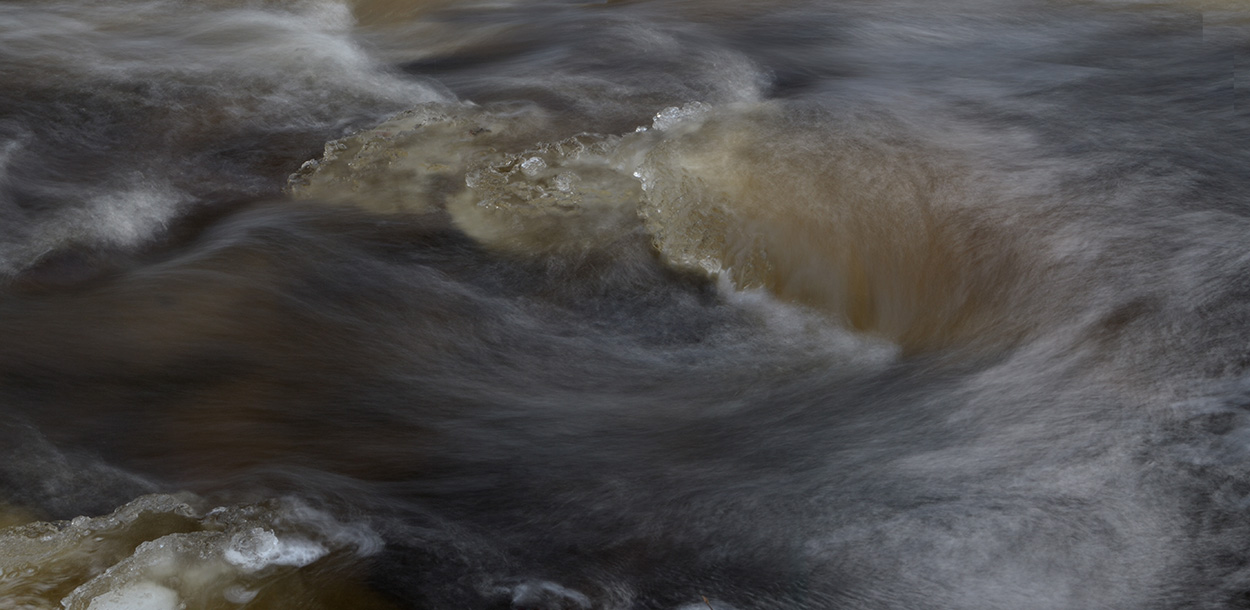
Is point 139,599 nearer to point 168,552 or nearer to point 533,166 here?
point 168,552

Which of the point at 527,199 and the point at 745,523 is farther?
the point at 527,199

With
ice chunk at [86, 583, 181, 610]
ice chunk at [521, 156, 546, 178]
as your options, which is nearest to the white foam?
ice chunk at [86, 583, 181, 610]

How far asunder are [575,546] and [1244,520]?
1.55 meters

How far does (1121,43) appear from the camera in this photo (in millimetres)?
5480

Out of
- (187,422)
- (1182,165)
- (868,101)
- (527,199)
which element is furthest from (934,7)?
(187,422)

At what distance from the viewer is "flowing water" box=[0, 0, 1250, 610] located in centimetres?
255

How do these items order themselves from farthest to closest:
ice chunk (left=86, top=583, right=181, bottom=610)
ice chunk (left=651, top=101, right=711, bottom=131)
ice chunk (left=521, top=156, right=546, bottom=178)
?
ice chunk (left=651, top=101, right=711, bottom=131), ice chunk (left=521, top=156, right=546, bottom=178), ice chunk (left=86, top=583, right=181, bottom=610)

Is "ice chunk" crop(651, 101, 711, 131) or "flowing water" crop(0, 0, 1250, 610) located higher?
"ice chunk" crop(651, 101, 711, 131)

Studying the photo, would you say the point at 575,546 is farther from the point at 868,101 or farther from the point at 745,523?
the point at 868,101

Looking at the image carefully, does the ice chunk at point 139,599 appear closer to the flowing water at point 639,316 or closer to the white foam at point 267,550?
the flowing water at point 639,316

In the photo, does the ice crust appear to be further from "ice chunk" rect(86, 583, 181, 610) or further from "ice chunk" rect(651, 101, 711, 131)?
"ice chunk" rect(651, 101, 711, 131)

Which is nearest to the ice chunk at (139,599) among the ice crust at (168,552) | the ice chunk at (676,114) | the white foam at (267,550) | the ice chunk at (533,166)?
the ice crust at (168,552)

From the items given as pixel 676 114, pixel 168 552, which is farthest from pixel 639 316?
pixel 168 552

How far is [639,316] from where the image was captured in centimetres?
396
